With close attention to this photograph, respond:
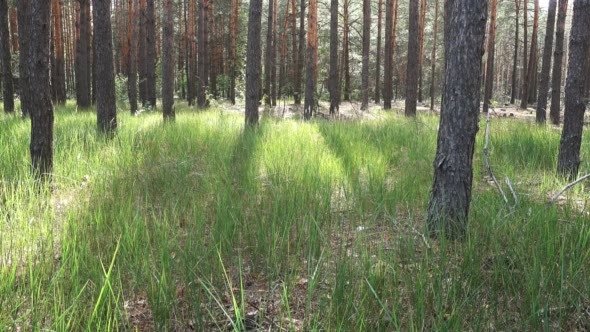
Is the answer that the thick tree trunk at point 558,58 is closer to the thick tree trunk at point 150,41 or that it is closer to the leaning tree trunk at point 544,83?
the leaning tree trunk at point 544,83

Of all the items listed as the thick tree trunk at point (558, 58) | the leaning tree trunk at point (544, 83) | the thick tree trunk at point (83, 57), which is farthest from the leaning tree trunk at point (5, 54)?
the leaning tree trunk at point (544, 83)

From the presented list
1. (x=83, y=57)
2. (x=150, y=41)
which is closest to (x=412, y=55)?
(x=150, y=41)

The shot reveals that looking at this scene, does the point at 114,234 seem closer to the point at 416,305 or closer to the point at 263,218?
the point at 263,218

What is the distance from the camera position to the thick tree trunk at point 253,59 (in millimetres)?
9109

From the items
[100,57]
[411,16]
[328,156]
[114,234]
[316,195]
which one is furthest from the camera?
[411,16]

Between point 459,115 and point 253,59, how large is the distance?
711 cm

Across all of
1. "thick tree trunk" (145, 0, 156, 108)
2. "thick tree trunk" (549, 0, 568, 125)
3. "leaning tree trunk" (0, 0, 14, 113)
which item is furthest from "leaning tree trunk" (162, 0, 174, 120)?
"thick tree trunk" (549, 0, 568, 125)

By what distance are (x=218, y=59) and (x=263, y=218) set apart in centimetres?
2973

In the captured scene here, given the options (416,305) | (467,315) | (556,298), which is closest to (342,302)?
(416,305)

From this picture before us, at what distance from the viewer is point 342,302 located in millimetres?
1979

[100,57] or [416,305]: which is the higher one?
[100,57]

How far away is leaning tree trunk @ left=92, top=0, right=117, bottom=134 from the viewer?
25.1 feet

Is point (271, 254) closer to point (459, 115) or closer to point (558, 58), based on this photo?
point (459, 115)

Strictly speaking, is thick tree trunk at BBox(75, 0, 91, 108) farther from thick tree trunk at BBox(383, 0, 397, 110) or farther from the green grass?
the green grass
